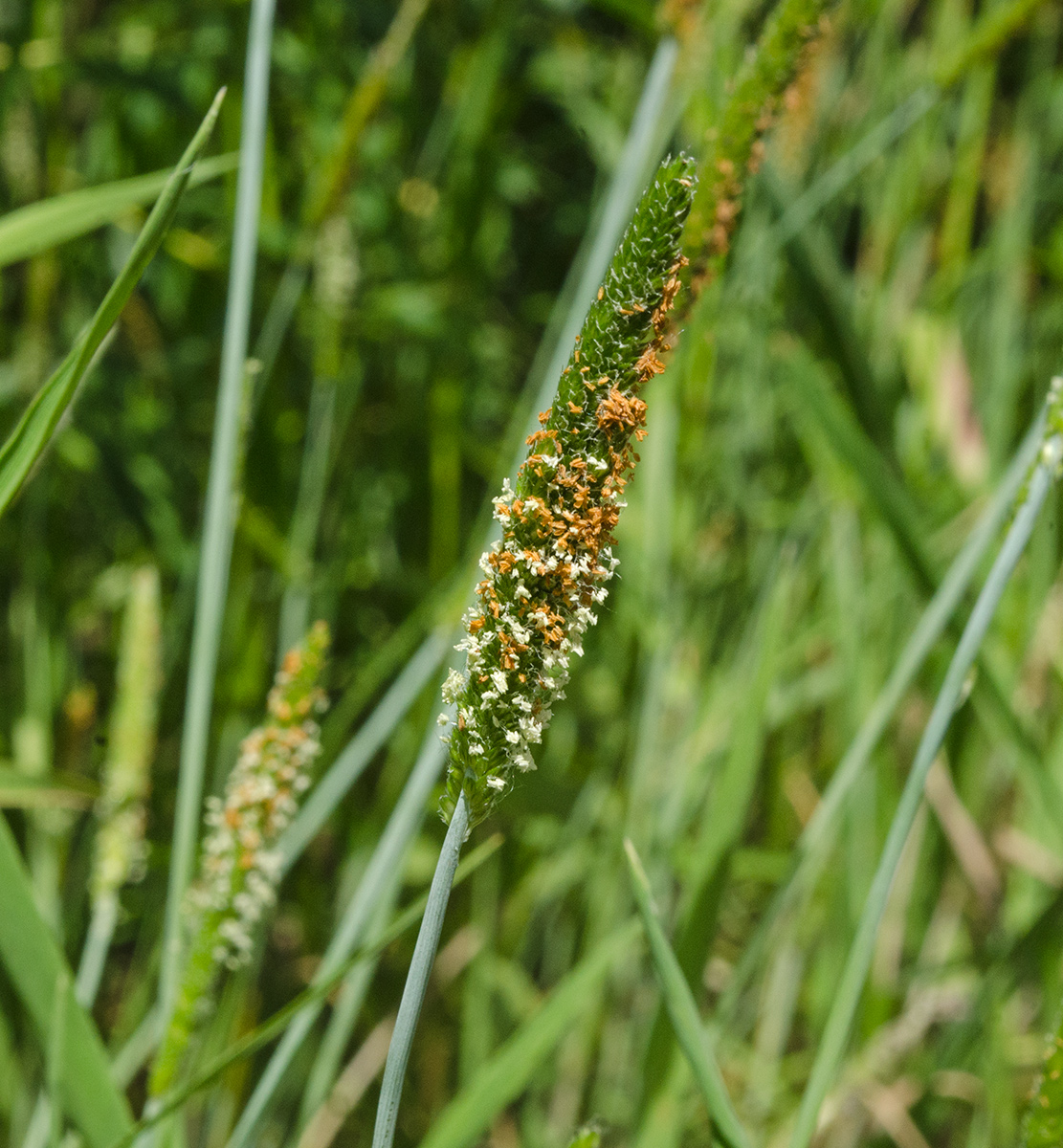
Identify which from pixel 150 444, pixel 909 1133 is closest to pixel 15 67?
pixel 150 444

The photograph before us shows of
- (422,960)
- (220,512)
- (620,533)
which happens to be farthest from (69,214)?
(620,533)

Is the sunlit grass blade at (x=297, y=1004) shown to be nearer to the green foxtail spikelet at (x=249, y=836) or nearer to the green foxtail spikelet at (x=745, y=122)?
the green foxtail spikelet at (x=249, y=836)

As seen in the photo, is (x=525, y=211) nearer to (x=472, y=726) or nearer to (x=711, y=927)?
(x=711, y=927)

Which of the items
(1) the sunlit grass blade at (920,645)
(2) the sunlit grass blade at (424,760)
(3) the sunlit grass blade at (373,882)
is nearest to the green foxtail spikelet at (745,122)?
(2) the sunlit grass blade at (424,760)

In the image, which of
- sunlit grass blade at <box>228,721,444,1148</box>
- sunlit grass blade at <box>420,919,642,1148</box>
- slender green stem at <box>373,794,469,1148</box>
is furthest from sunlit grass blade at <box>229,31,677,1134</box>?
slender green stem at <box>373,794,469,1148</box>

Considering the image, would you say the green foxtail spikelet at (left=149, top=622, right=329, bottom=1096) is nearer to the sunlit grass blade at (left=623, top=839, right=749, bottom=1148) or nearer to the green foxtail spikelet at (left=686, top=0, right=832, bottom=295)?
the sunlit grass blade at (left=623, top=839, right=749, bottom=1148)

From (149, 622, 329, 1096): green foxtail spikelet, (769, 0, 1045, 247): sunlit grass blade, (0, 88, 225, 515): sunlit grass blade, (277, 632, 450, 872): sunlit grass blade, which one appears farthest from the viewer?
(769, 0, 1045, 247): sunlit grass blade

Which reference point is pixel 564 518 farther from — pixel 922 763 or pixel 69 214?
pixel 69 214
